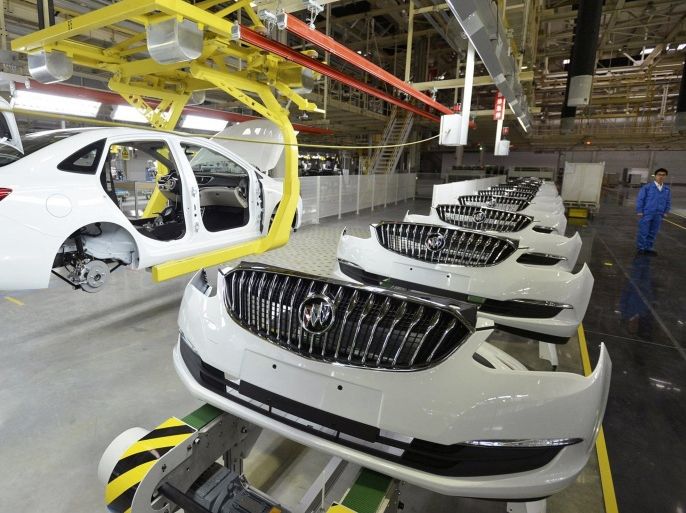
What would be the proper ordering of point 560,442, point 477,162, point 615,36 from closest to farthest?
point 560,442
point 615,36
point 477,162

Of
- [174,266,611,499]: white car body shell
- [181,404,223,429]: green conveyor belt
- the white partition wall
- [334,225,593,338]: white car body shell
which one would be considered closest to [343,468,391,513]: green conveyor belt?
[174,266,611,499]: white car body shell

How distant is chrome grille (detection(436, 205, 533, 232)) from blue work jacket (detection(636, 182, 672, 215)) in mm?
4556

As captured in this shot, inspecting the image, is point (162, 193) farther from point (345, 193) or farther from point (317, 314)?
point (345, 193)

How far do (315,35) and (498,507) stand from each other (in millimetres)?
3970

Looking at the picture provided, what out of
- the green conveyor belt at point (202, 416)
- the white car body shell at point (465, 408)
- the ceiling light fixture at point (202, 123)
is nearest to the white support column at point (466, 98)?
the white car body shell at point (465, 408)

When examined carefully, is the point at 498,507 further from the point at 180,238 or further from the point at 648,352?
the point at 180,238

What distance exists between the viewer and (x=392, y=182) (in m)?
14.8

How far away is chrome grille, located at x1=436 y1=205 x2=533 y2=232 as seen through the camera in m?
4.08

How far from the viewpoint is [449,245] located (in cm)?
300

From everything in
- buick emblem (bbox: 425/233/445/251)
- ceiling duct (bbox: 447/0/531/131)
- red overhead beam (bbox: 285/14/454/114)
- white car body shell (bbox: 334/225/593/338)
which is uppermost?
red overhead beam (bbox: 285/14/454/114)

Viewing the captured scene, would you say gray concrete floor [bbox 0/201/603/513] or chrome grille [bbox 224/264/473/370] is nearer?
chrome grille [bbox 224/264/473/370]

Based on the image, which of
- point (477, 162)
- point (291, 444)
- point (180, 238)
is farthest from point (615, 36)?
point (477, 162)

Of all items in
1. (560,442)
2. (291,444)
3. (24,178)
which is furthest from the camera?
(24,178)

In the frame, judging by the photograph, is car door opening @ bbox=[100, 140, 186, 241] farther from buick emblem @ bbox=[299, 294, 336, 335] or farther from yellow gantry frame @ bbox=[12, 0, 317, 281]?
buick emblem @ bbox=[299, 294, 336, 335]
